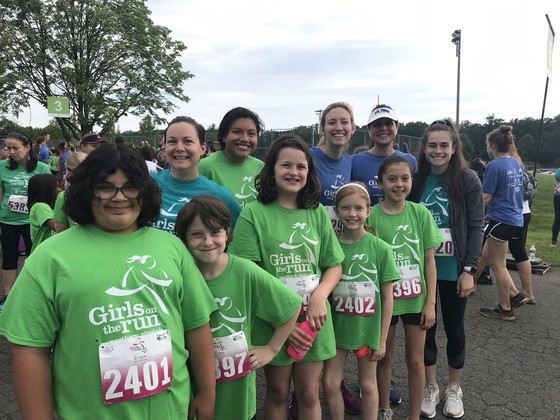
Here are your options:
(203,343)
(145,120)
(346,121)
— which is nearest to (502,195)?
(346,121)

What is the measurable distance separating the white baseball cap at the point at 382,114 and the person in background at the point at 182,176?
1399mm

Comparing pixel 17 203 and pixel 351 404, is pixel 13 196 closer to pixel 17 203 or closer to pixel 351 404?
pixel 17 203

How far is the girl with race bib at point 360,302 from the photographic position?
2.40 metres

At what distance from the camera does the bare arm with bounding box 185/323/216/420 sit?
64.6 inches

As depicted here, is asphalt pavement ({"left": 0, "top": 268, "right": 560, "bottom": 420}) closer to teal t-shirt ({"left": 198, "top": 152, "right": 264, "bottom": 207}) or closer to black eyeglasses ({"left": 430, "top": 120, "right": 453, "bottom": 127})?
teal t-shirt ({"left": 198, "top": 152, "right": 264, "bottom": 207})

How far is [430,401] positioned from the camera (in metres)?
3.01

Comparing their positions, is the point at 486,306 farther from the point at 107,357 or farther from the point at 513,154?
the point at 107,357

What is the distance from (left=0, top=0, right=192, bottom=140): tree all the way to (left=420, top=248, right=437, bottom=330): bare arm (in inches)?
942

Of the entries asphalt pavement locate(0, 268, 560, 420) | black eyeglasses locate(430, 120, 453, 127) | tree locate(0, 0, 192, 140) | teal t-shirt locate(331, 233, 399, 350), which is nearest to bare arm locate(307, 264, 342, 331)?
teal t-shirt locate(331, 233, 399, 350)

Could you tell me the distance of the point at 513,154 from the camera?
5074 mm

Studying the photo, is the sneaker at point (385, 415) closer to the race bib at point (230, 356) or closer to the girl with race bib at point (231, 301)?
the girl with race bib at point (231, 301)

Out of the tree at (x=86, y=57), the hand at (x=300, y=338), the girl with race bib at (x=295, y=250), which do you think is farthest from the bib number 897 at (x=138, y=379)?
the tree at (x=86, y=57)

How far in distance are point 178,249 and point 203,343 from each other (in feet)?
1.31

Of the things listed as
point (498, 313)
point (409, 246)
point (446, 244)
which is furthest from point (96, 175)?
point (498, 313)
